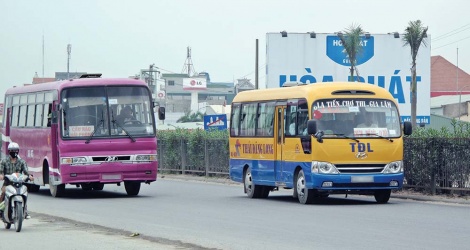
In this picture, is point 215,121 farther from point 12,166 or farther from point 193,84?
point 193,84

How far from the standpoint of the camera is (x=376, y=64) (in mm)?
56281

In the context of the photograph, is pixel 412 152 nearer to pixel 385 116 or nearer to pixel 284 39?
pixel 385 116

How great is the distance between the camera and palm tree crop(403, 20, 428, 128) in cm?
5381

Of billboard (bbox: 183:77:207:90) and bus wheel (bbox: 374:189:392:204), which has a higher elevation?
billboard (bbox: 183:77:207:90)

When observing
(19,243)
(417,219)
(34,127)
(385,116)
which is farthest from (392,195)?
(19,243)

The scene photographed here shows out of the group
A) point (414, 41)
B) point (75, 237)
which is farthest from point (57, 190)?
point (414, 41)

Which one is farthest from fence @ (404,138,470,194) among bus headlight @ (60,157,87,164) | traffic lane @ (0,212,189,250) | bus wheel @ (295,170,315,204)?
traffic lane @ (0,212,189,250)

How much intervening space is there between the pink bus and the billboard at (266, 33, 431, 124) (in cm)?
2433

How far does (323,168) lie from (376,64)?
31.9 metres

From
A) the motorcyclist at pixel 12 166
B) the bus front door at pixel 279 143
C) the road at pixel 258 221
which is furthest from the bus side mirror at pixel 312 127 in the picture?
the motorcyclist at pixel 12 166

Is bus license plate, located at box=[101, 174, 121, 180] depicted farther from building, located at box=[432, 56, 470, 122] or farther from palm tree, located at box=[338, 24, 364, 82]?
building, located at box=[432, 56, 470, 122]

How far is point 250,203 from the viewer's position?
2678 centimetres

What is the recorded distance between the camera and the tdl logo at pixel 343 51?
5553 centimetres

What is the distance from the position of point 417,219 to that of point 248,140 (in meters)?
9.83
